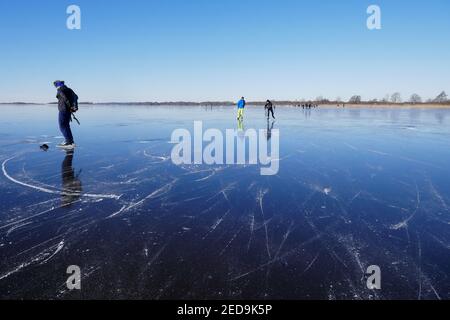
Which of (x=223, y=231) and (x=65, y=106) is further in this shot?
(x=65, y=106)

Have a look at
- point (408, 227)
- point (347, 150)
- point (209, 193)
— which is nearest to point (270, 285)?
point (408, 227)

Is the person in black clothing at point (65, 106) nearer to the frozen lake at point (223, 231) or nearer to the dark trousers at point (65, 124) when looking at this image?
the dark trousers at point (65, 124)

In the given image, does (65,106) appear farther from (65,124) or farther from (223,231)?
(223,231)

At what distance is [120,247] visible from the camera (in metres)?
2.96

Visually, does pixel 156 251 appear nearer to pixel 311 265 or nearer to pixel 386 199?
pixel 311 265

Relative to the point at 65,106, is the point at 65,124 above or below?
Answer: below

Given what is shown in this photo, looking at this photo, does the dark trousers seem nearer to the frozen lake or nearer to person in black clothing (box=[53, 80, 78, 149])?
person in black clothing (box=[53, 80, 78, 149])

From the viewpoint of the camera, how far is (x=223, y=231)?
10.9 ft

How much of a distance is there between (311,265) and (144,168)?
174 inches

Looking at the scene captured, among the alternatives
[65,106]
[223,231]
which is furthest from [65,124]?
[223,231]

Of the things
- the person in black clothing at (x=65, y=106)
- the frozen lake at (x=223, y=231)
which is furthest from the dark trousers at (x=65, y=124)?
the frozen lake at (x=223, y=231)

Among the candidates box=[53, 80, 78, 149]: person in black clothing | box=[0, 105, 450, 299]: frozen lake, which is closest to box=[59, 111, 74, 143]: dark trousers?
box=[53, 80, 78, 149]: person in black clothing

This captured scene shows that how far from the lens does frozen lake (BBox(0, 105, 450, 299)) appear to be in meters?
2.38

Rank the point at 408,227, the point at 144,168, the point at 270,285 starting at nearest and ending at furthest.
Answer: the point at 270,285 < the point at 408,227 < the point at 144,168
